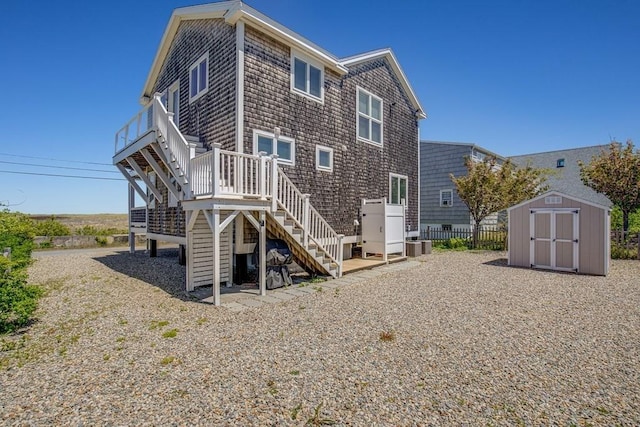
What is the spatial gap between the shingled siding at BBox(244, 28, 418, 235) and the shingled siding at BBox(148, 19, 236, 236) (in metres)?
0.61

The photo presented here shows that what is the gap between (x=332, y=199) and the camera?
445 inches

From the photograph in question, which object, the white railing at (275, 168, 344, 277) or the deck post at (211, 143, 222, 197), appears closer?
the deck post at (211, 143, 222, 197)

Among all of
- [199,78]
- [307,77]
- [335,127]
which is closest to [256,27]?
[307,77]

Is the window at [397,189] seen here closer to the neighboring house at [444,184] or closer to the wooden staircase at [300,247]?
the wooden staircase at [300,247]

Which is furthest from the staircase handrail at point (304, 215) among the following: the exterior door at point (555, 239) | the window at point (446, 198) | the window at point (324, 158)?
the window at point (446, 198)

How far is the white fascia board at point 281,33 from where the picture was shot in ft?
27.9

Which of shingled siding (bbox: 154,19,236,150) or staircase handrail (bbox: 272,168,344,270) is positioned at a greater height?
shingled siding (bbox: 154,19,236,150)

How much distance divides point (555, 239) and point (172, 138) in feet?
39.9

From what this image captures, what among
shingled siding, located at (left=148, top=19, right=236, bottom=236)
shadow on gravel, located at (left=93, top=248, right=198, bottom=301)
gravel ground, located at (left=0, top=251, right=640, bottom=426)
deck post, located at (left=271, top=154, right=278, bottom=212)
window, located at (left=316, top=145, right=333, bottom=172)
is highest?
shingled siding, located at (left=148, top=19, right=236, bottom=236)

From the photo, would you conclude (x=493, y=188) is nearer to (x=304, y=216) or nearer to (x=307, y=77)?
(x=307, y=77)

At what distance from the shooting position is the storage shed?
31.8 ft

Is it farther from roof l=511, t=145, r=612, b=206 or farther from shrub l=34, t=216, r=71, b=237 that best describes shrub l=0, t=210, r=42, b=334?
roof l=511, t=145, r=612, b=206

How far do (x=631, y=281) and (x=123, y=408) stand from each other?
39.3ft

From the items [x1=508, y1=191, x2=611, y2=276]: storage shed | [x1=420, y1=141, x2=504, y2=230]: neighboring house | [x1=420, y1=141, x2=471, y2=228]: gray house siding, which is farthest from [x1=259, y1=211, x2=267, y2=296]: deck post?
[x1=420, y1=141, x2=471, y2=228]: gray house siding
